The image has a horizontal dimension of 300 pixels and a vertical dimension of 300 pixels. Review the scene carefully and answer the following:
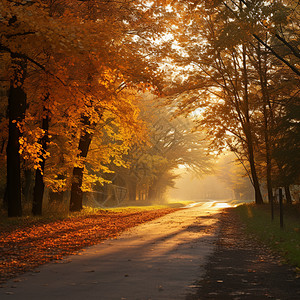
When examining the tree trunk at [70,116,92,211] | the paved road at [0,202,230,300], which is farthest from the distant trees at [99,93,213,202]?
the paved road at [0,202,230,300]

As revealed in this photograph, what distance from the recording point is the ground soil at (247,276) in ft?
18.4

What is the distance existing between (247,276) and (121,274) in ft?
7.02

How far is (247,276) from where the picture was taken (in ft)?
22.2

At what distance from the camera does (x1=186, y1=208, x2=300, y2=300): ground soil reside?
5.59m

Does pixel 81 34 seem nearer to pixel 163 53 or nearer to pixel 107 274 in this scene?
pixel 107 274

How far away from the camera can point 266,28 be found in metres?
13.1

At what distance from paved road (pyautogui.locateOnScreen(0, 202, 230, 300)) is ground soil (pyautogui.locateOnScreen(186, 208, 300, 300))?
0.85 ft

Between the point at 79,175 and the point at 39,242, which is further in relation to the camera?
the point at 79,175

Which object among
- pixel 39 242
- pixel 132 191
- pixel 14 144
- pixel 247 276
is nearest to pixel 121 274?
pixel 247 276

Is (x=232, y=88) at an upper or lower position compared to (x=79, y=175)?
upper

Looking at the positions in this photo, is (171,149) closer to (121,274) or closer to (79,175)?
(79,175)

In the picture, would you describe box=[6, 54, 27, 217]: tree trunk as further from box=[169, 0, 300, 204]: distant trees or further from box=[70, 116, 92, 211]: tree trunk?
box=[169, 0, 300, 204]: distant trees

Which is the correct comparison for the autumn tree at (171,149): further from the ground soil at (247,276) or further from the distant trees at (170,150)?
the ground soil at (247,276)

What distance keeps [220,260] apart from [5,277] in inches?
168
